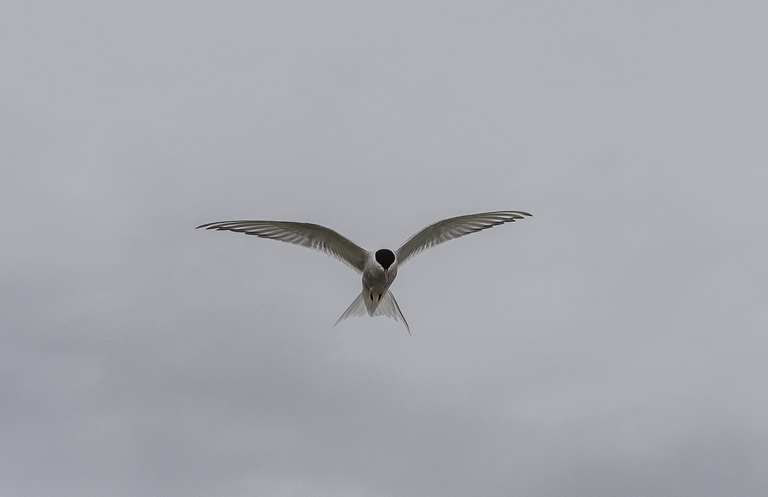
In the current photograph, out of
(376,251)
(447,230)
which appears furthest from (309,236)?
(447,230)

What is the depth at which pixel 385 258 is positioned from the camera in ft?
60.3

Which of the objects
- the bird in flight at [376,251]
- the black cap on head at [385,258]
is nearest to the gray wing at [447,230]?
the bird in flight at [376,251]

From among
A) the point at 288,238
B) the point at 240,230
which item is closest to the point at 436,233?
the point at 288,238

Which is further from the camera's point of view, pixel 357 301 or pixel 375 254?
pixel 357 301

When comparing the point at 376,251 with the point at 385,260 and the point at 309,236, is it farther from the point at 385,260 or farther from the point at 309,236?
the point at 309,236

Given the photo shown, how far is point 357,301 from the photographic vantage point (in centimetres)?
2005

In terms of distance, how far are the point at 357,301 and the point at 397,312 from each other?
0.94 m

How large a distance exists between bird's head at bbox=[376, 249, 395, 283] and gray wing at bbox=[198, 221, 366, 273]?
3.69 feet

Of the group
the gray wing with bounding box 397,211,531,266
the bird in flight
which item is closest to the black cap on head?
the bird in flight

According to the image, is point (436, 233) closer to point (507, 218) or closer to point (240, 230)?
point (507, 218)

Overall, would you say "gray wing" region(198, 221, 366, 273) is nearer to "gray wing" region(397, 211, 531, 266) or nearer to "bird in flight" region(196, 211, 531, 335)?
Answer: "bird in flight" region(196, 211, 531, 335)

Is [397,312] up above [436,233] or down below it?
below

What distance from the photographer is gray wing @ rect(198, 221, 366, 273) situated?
717 inches

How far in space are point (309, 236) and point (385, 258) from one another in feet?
6.56
